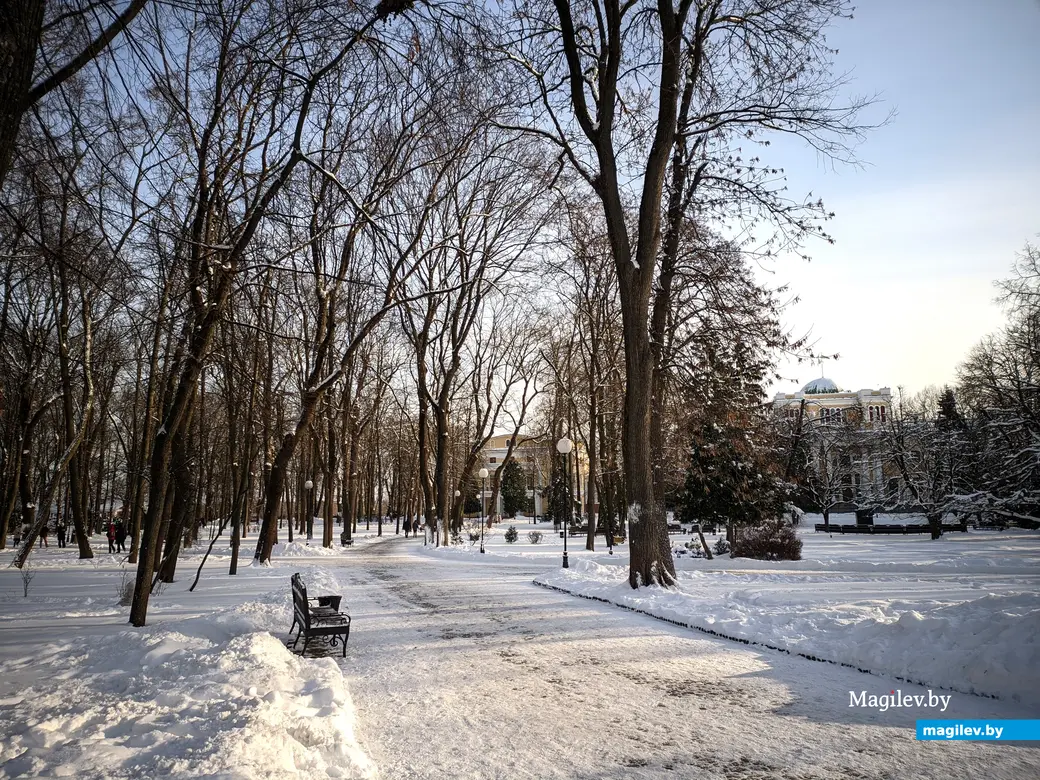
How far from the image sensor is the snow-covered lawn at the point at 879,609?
240 inches

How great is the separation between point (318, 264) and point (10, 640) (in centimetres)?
1544

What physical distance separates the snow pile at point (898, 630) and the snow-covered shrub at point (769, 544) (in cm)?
1189

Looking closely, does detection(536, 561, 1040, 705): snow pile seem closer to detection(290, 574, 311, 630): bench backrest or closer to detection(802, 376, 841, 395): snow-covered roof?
detection(290, 574, 311, 630): bench backrest

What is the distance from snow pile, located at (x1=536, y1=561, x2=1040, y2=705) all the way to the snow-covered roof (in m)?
83.6

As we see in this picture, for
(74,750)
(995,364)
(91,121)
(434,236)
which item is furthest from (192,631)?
(995,364)

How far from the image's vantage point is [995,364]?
28.5 m

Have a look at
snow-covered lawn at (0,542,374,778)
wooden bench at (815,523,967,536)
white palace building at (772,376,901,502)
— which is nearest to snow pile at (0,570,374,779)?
snow-covered lawn at (0,542,374,778)

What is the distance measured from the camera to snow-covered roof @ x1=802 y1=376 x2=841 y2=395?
287 feet

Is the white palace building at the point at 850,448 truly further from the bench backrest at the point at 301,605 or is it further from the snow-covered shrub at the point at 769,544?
the bench backrest at the point at 301,605

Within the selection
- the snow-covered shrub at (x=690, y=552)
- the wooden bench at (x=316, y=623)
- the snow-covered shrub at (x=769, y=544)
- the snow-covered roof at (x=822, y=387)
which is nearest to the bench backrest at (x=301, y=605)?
the wooden bench at (x=316, y=623)

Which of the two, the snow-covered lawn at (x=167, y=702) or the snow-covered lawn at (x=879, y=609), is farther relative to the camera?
the snow-covered lawn at (x=879, y=609)

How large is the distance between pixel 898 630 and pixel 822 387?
293 ft

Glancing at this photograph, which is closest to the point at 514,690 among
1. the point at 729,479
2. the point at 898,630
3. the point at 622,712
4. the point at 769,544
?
the point at 622,712

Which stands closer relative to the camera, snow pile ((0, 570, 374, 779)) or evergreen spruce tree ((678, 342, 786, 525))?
snow pile ((0, 570, 374, 779))
